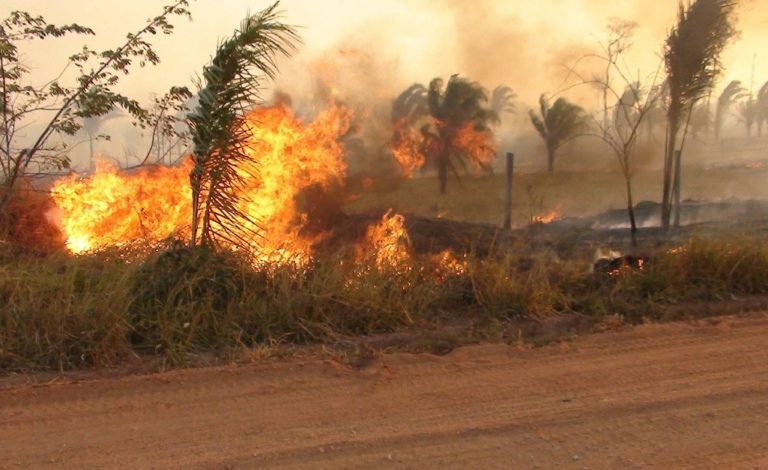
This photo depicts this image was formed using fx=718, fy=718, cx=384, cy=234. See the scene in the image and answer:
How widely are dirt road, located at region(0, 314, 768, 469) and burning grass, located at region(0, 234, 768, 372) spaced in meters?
0.67

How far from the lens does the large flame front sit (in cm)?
1000

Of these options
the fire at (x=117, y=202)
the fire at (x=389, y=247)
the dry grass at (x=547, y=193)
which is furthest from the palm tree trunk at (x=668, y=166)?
the fire at (x=117, y=202)

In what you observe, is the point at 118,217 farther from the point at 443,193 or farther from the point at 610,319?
the point at 443,193

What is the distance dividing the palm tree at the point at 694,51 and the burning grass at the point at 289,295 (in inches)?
136

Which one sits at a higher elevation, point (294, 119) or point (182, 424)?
point (294, 119)

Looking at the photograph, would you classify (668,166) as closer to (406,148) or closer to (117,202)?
(406,148)

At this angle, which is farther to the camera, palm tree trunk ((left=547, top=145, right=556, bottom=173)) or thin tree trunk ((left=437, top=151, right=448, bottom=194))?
palm tree trunk ((left=547, top=145, right=556, bottom=173))

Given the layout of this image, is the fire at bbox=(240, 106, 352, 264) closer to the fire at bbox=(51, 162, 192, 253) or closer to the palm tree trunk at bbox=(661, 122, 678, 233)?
the fire at bbox=(51, 162, 192, 253)

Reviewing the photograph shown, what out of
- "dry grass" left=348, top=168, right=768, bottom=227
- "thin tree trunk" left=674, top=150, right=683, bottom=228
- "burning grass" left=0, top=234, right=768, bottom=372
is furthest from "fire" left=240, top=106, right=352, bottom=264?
"thin tree trunk" left=674, top=150, right=683, bottom=228

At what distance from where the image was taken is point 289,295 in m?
6.43

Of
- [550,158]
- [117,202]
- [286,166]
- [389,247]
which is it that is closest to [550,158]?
[550,158]

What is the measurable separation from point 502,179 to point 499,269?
1494 cm

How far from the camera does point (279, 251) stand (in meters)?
7.56

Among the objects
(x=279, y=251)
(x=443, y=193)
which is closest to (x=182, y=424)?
(x=279, y=251)
